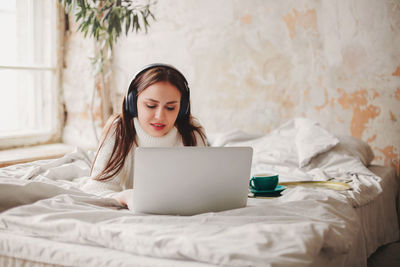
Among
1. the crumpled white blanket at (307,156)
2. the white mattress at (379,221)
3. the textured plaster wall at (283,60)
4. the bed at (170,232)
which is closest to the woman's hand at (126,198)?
the bed at (170,232)

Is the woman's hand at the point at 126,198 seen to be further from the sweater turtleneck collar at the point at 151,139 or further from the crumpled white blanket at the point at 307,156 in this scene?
the crumpled white blanket at the point at 307,156

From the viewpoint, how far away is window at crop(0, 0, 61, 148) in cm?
388

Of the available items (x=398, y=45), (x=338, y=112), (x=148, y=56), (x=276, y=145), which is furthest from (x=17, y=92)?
(x=398, y=45)

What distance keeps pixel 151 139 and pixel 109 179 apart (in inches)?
9.9

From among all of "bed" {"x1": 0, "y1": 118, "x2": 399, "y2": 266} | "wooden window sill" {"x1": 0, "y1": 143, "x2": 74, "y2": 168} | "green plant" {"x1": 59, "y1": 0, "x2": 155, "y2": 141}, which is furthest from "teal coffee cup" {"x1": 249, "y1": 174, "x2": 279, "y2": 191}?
"wooden window sill" {"x1": 0, "y1": 143, "x2": 74, "y2": 168}

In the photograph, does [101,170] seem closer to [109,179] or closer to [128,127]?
[109,179]

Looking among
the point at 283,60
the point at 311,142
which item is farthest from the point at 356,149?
the point at 283,60

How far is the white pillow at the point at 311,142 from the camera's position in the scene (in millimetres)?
2789

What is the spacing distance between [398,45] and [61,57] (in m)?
2.77

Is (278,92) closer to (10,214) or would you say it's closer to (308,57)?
(308,57)

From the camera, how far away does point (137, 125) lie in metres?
2.12

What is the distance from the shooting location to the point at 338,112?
3312 millimetres

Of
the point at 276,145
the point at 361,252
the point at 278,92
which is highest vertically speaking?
the point at 278,92

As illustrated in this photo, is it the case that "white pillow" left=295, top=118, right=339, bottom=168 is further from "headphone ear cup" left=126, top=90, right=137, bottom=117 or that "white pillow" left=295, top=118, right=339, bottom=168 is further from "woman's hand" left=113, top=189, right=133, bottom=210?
"woman's hand" left=113, top=189, right=133, bottom=210
